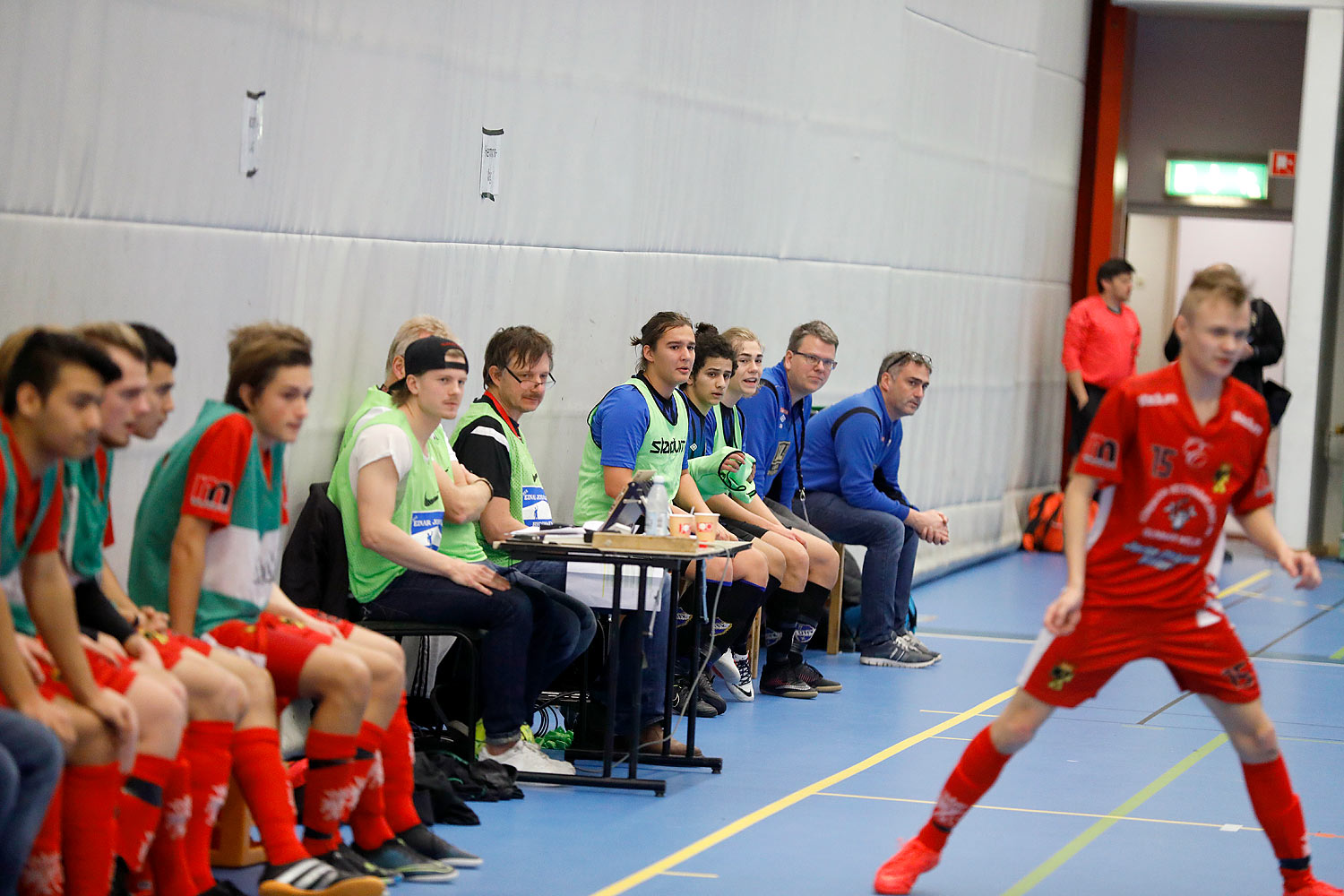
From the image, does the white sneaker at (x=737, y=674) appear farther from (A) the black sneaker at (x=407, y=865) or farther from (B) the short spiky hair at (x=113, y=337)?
(B) the short spiky hair at (x=113, y=337)

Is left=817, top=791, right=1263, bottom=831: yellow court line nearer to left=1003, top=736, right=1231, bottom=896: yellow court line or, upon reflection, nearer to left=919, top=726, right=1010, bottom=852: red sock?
left=1003, top=736, right=1231, bottom=896: yellow court line

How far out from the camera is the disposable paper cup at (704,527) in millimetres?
5426

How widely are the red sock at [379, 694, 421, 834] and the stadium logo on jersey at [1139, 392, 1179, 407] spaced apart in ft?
6.35

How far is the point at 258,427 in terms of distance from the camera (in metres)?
3.78

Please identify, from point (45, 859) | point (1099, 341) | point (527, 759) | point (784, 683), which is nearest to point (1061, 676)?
point (527, 759)

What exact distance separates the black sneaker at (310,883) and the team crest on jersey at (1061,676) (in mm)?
1607

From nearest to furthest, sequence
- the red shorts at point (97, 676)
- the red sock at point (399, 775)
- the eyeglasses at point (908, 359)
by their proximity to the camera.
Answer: the red shorts at point (97, 676)
the red sock at point (399, 775)
the eyeglasses at point (908, 359)

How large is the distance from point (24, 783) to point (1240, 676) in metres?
2.66

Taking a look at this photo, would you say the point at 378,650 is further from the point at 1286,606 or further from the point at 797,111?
the point at 1286,606

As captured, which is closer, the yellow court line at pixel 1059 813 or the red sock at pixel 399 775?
the red sock at pixel 399 775

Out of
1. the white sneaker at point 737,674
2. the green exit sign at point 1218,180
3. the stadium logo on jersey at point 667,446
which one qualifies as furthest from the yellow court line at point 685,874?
the green exit sign at point 1218,180

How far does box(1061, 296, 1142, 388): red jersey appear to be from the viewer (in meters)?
11.8

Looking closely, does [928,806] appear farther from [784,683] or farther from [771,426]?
[771,426]

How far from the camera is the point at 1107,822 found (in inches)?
194
